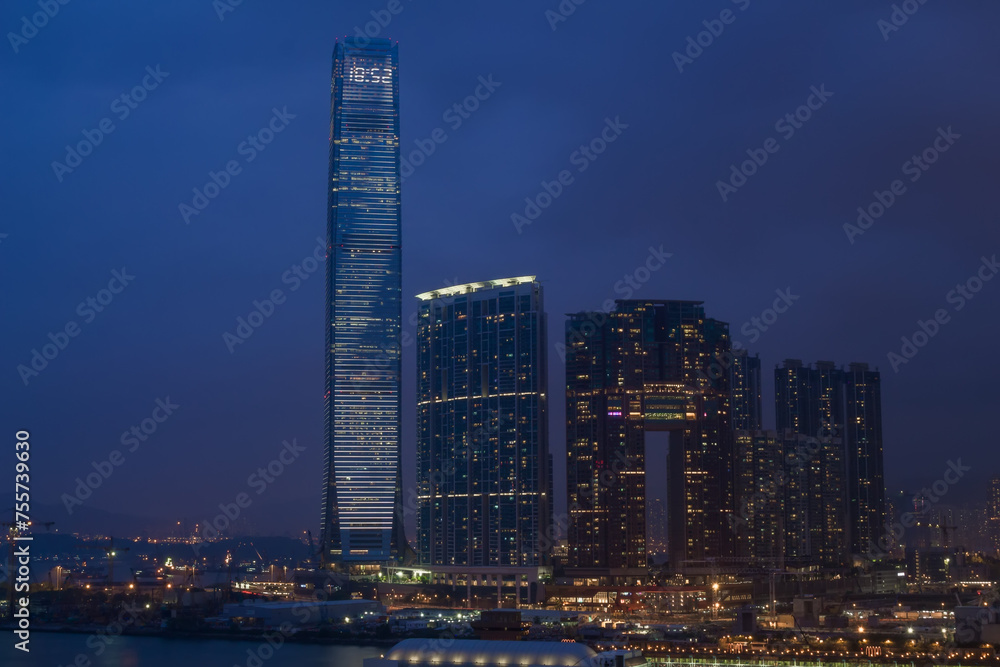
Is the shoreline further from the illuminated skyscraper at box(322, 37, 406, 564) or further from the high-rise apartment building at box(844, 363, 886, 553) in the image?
the high-rise apartment building at box(844, 363, 886, 553)

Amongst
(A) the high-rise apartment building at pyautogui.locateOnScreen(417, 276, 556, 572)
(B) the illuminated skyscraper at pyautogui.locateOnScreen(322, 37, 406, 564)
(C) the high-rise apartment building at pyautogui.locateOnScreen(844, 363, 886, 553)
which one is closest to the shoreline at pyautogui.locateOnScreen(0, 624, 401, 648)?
(B) the illuminated skyscraper at pyautogui.locateOnScreen(322, 37, 406, 564)

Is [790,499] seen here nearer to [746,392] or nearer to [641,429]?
[746,392]

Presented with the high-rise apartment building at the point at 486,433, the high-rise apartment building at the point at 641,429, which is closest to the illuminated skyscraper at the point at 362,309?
the high-rise apartment building at the point at 486,433

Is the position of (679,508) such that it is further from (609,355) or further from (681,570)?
(609,355)

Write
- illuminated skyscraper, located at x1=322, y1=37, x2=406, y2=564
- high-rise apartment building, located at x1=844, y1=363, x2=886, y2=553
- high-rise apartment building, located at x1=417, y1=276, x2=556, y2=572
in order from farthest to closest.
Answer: high-rise apartment building, located at x1=844, y1=363, x2=886, y2=553
illuminated skyscraper, located at x1=322, y1=37, x2=406, y2=564
high-rise apartment building, located at x1=417, y1=276, x2=556, y2=572

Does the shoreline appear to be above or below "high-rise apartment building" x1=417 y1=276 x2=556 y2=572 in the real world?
below

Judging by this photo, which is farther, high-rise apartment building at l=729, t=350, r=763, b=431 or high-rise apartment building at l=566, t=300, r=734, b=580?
high-rise apartment building at l=729, t=350, r=763, b=431

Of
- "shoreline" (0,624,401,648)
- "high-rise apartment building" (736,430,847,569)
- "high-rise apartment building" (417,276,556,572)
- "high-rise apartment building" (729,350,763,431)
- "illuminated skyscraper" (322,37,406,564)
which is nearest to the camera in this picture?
"shoreline" (0,624,401,648)
